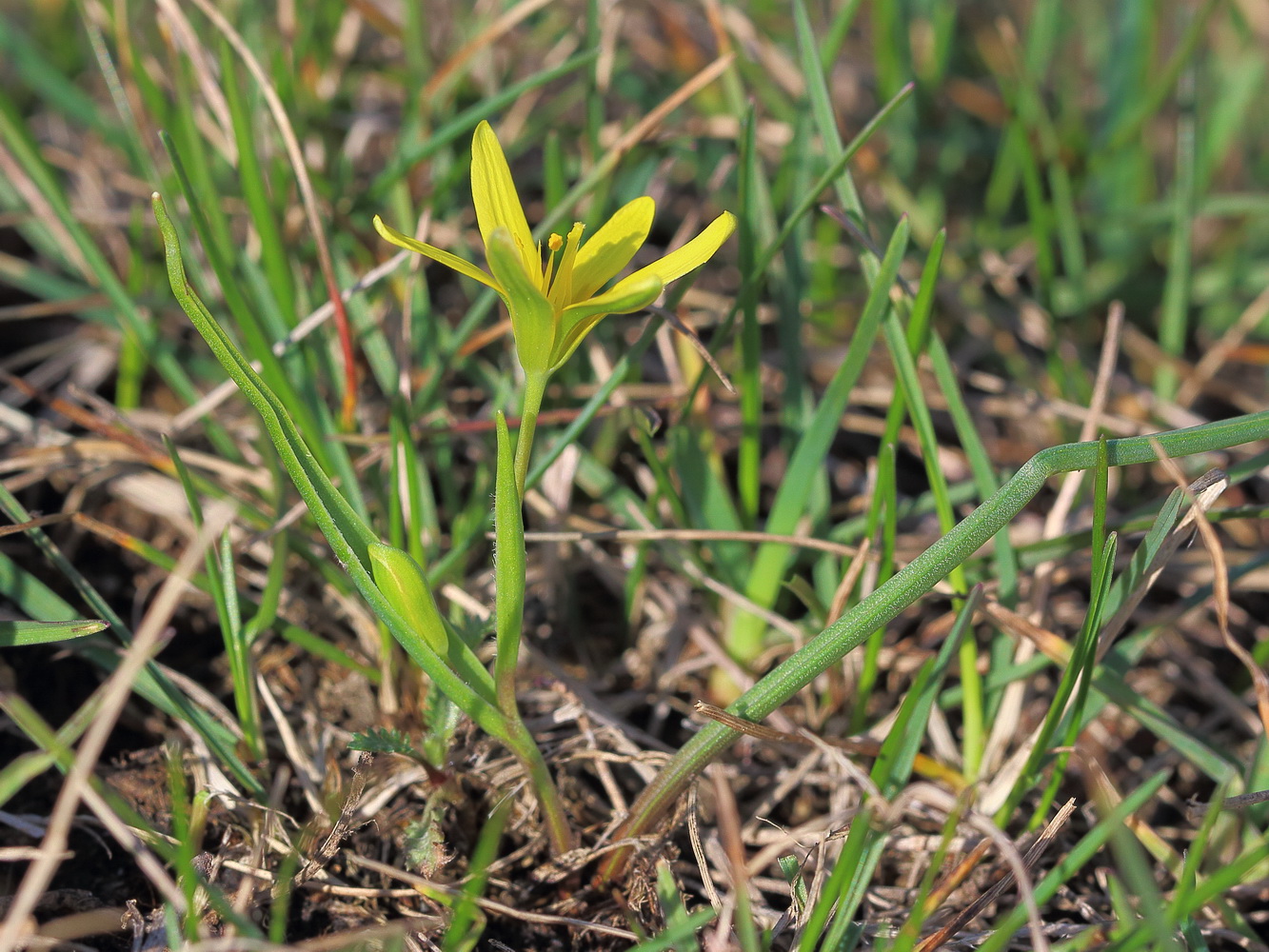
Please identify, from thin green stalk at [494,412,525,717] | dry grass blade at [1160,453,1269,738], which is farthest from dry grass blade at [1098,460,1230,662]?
thin green stalk at [494,412,525,717]

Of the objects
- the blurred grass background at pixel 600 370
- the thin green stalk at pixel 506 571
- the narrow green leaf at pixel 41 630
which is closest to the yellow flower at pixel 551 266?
the thin green stalk at pixel 506 571

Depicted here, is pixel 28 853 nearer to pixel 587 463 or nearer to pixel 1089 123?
pixel 587 463

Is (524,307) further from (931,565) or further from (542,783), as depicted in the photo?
(542,783)

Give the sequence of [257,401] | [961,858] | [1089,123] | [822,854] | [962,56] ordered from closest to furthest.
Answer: [257,401]
[822,854]
[961,858]
[1089,123]
[962,56]

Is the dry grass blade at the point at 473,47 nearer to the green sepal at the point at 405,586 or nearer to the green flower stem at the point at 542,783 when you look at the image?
the green sepal at the point at 405,586

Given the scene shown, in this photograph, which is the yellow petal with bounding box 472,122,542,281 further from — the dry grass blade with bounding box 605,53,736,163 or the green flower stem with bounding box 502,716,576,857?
the dry grass blade with bounding box 605,53,736,163

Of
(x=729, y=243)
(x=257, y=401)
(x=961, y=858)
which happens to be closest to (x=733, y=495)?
(x=729, y=243)
